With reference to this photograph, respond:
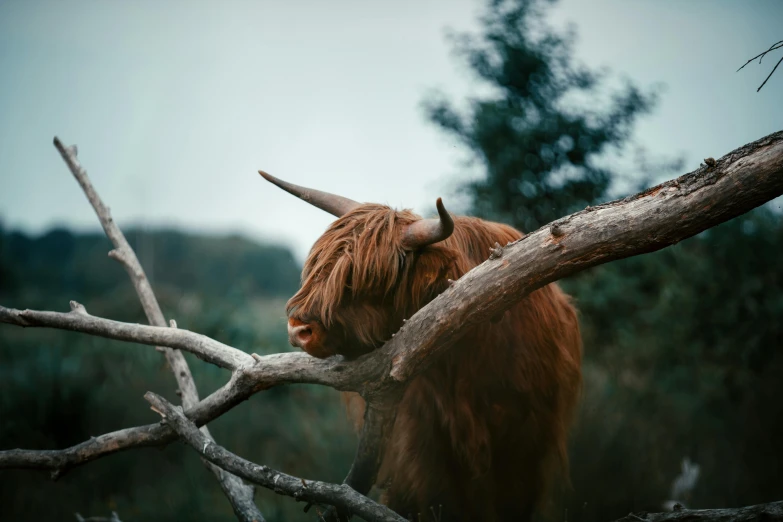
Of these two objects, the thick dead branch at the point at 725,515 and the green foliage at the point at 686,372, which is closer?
the thick dead branch at the point at 725,515

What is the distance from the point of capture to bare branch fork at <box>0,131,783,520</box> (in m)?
1.95

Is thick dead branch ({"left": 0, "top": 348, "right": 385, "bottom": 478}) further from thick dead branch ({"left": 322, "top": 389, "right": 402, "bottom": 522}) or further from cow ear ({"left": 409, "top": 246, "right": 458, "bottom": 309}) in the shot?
cow ear ({"left": 409, "top": 246, "right": 458, "bottom": 309})

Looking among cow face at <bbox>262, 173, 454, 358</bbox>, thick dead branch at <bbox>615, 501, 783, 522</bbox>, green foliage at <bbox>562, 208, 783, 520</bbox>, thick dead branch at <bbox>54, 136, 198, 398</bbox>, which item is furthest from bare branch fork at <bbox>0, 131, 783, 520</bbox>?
green foliage at <bbox>562, 208, 783, 520</bbox>

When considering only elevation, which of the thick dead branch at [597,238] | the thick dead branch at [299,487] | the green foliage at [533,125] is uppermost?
the green foliage at [533,125]

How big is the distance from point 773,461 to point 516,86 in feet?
18.3

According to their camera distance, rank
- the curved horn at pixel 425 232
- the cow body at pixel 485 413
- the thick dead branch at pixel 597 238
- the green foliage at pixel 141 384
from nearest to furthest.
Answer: the thick dead branch at pixel 597 238, the curved horn at pixel 425 232, the cow body at pixel 485 413, the green foliage at pixel 141 384

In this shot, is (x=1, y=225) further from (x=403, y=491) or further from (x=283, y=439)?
(x=403, y=491)

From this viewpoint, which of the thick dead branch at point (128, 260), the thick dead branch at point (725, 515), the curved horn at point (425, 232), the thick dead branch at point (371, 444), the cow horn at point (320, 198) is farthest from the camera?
the thick dead branch at point (128, 260)

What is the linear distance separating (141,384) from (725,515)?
790 cm

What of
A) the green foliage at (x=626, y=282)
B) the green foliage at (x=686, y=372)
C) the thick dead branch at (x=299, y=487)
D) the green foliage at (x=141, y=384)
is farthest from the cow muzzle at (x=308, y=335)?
the green foliage at (x=626, y=282)

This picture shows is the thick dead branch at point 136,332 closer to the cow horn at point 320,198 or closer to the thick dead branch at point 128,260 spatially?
the thick dead branch at point 128,260

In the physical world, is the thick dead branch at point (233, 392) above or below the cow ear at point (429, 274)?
below

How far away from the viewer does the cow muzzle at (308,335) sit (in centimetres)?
238

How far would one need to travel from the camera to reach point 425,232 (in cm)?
262
